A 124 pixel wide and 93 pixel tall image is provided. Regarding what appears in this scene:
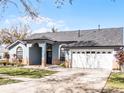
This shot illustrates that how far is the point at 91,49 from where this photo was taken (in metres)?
29.4

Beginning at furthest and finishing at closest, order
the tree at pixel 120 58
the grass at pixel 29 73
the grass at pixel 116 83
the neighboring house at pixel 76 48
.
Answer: the neighboring house at pixel 76 48 → the tree at pixel 120 58 → the grass at pixel 29 73 → the grass at pixel 116 83

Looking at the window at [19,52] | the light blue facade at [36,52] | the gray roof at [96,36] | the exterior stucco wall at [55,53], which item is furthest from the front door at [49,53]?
the window at [19,52]

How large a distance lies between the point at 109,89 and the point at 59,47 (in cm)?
2027

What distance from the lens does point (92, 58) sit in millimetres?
29422

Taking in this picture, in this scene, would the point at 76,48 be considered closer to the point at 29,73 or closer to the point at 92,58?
the point at 92,58

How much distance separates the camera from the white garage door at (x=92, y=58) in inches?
1114

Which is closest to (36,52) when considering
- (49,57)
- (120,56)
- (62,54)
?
(49,57)

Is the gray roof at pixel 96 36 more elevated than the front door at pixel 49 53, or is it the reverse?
the gray roof at pixel 96 36

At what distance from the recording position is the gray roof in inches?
1148

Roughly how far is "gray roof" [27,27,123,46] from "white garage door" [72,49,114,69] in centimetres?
113

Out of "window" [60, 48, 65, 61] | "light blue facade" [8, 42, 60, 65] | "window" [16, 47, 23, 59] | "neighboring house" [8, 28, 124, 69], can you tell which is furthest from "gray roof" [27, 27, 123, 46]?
"window" [16, 47, 23, 59]

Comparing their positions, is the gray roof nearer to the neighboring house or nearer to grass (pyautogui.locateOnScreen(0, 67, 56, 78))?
the neighboring house

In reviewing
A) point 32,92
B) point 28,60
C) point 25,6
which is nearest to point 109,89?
point 32,92

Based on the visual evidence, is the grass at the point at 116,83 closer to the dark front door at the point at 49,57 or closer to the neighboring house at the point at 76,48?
the neighboring house at the point at 76,48
